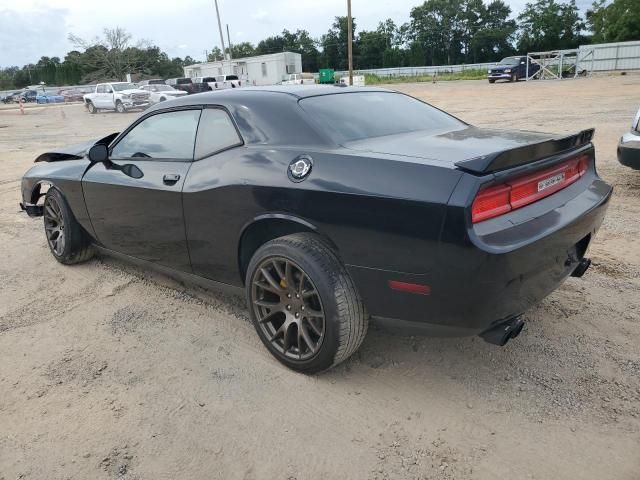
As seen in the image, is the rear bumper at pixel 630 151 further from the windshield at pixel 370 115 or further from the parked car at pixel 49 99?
the parked car at pixel 49 99

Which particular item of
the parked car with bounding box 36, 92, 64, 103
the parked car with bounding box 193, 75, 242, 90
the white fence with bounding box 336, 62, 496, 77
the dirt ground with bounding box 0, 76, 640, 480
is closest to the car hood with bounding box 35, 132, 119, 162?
the dirt ground with bounding box 0, 76, 640, 480

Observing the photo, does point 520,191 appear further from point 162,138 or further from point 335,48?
point 335,48

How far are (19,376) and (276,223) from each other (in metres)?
1.74

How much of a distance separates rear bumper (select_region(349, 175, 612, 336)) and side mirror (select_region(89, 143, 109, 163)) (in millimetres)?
2352

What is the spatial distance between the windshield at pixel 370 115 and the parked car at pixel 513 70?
33.6 m

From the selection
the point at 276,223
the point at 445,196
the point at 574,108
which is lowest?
the point at 574,108

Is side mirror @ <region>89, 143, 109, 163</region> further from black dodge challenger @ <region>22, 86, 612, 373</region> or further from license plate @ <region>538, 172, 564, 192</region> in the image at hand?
license plate @ <region>538, 172, 564, 192</region>

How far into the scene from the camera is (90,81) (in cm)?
6769

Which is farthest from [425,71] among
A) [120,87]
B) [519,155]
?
[519,155]

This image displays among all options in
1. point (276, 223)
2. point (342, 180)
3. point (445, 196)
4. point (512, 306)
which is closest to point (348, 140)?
point (342, 180)

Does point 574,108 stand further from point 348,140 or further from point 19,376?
point 19,376

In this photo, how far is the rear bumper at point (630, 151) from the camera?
5.32 m

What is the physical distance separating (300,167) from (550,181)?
1252 millimetres

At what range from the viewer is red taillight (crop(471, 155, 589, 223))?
2211 mm
